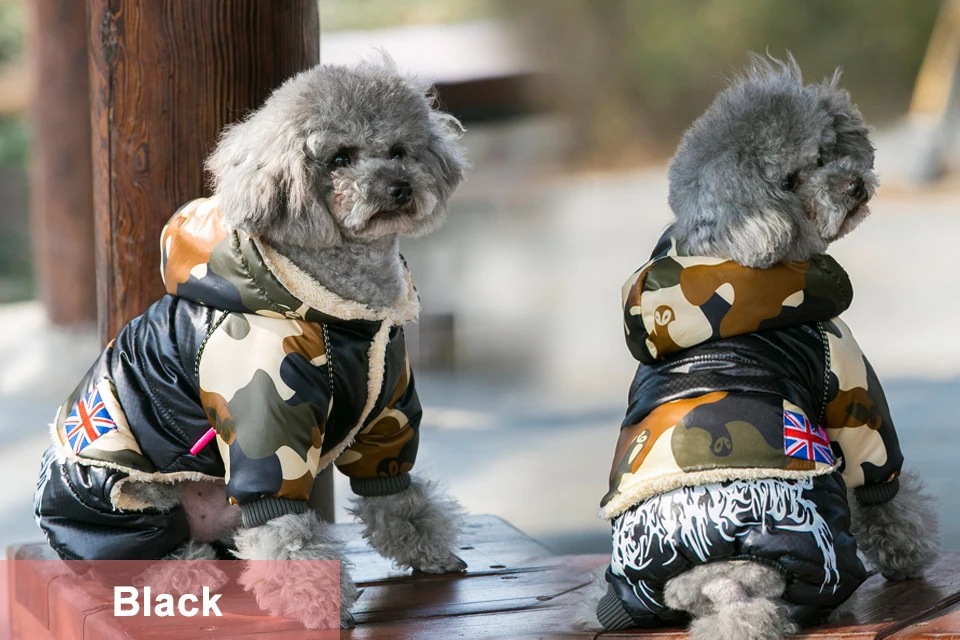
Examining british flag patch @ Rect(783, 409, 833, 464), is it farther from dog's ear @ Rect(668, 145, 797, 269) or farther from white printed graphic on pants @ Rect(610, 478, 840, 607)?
dog's ear @ Rect(668, 145, 797, 269)

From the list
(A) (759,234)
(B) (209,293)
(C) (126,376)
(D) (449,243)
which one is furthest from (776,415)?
(D) (449,243)

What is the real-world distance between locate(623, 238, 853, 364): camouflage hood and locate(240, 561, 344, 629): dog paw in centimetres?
69

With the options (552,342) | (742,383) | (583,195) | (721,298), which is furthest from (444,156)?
(583,195)

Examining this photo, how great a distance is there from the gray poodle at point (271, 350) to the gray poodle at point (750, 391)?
461mm

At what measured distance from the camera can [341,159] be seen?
190cm

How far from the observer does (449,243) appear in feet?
25.2

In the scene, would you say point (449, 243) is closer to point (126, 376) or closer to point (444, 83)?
point (444, 83)

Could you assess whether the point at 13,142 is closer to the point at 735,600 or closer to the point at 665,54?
the point at 665,54

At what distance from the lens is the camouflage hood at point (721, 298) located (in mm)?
1778

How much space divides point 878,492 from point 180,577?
1.27 metres

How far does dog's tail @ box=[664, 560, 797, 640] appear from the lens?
165cm

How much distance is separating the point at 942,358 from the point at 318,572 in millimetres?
5755

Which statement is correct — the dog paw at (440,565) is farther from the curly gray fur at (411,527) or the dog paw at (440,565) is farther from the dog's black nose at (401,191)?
the dog's black nose at (401,191)

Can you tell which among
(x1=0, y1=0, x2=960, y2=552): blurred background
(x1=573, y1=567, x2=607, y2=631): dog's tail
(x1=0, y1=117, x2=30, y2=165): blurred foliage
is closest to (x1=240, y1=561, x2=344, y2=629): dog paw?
(x1=573, y1=567, x2=607, y2=631): dog's tail
